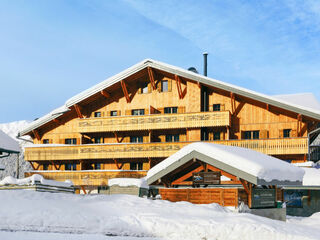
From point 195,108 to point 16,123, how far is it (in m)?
117

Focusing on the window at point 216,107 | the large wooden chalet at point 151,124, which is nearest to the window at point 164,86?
the large wooden chalet at point 151,124

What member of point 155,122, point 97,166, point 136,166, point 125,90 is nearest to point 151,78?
point 125,90

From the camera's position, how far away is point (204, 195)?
17469mm

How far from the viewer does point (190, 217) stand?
A: 44.5 ft

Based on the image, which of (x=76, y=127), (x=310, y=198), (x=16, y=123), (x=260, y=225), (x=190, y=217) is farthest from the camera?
(x=16, y=123)

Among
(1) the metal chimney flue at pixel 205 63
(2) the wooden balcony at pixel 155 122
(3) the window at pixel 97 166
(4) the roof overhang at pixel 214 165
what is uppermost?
(1) the metal chimney flue at pixel 205 63

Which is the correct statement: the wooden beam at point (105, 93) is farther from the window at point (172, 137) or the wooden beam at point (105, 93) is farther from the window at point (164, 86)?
the window at point (172, 137)

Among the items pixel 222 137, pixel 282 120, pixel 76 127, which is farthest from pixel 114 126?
pixel 282 120

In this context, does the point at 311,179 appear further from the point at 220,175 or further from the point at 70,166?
the point at 70,166

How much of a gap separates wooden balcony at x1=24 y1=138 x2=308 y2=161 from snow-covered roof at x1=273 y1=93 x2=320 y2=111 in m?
7.44

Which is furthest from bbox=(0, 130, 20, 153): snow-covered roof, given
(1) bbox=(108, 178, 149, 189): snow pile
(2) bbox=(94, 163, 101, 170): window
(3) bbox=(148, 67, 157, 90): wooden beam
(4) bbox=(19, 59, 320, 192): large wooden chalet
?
(3) bbox=(148, 67, 157, 90): wooden beam

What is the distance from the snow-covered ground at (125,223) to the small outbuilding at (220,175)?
1983 mm

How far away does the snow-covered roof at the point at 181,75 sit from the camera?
3056cm

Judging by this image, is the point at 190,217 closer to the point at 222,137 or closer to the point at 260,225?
the point at 260,225
